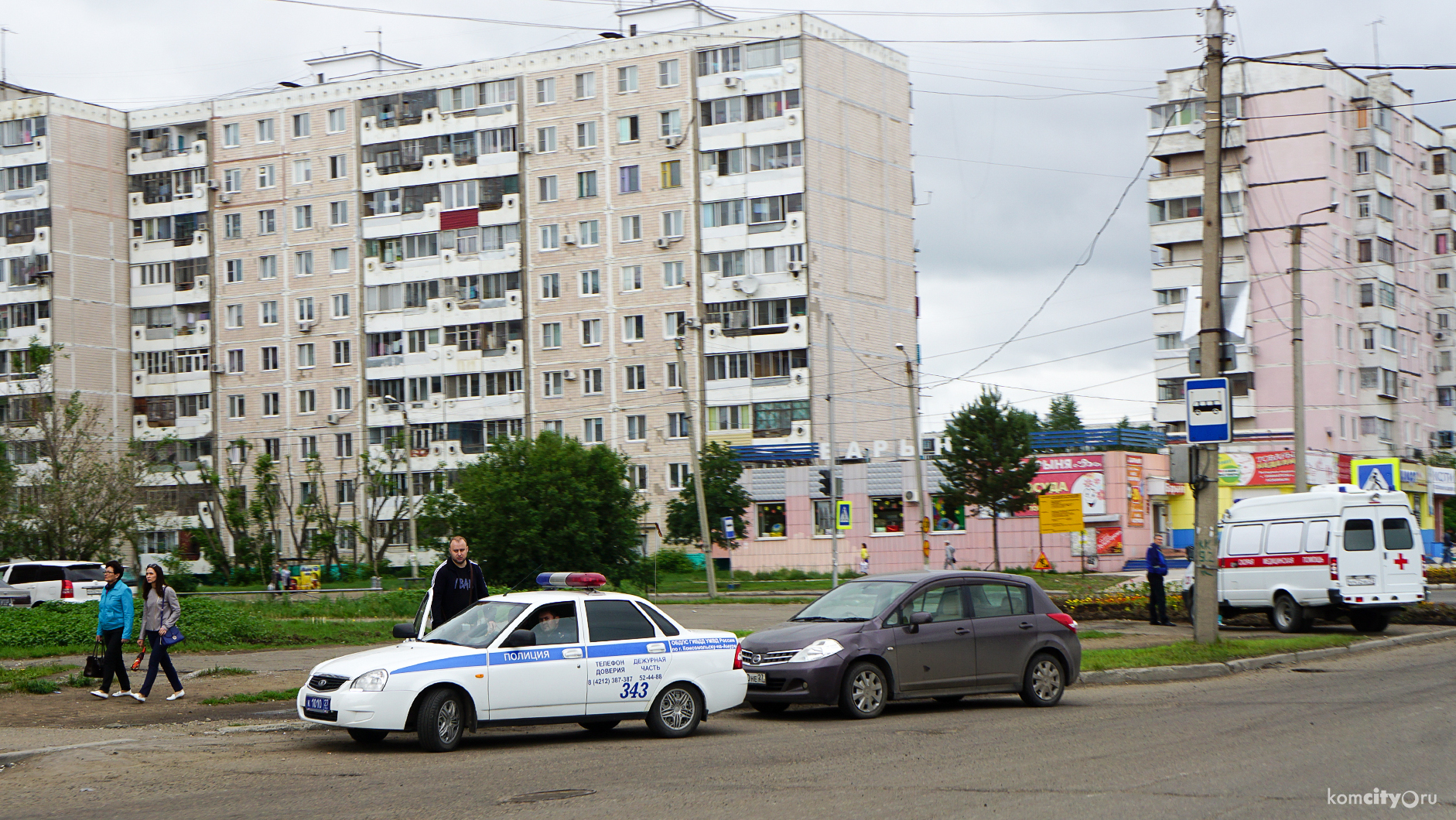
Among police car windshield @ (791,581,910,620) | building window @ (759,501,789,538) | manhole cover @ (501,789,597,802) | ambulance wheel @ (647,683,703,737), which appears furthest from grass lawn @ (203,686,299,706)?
building window @ (759,501,789,538)

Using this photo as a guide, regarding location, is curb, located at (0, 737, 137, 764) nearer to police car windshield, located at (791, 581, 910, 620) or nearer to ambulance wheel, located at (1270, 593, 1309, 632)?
police car windshield, located at (791, 581, 910, 620)

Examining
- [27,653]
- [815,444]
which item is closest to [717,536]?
[815,444]

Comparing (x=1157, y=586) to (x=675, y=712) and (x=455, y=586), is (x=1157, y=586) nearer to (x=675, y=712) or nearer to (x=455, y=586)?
(x=675, y=712)

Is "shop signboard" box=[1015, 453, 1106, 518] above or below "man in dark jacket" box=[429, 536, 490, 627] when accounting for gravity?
above

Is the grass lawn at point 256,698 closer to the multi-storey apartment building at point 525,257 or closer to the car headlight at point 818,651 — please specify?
the car headlight at point 818,651

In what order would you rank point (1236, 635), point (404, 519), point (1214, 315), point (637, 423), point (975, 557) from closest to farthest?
point (1214, 315), point (1236, 635), point (975, 557), point (637, 423), point (404, 519)

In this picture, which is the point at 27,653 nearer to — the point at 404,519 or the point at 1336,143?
the point at 404,519

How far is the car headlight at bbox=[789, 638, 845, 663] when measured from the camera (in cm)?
1423

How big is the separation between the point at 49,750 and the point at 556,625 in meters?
4.46

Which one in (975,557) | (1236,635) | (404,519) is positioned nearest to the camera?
(1236,635)

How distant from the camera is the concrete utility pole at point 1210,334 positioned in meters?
20.0

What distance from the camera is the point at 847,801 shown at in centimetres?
921

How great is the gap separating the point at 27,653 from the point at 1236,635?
2065 centimetres

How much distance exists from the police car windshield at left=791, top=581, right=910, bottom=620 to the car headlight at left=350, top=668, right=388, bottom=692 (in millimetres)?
5021
